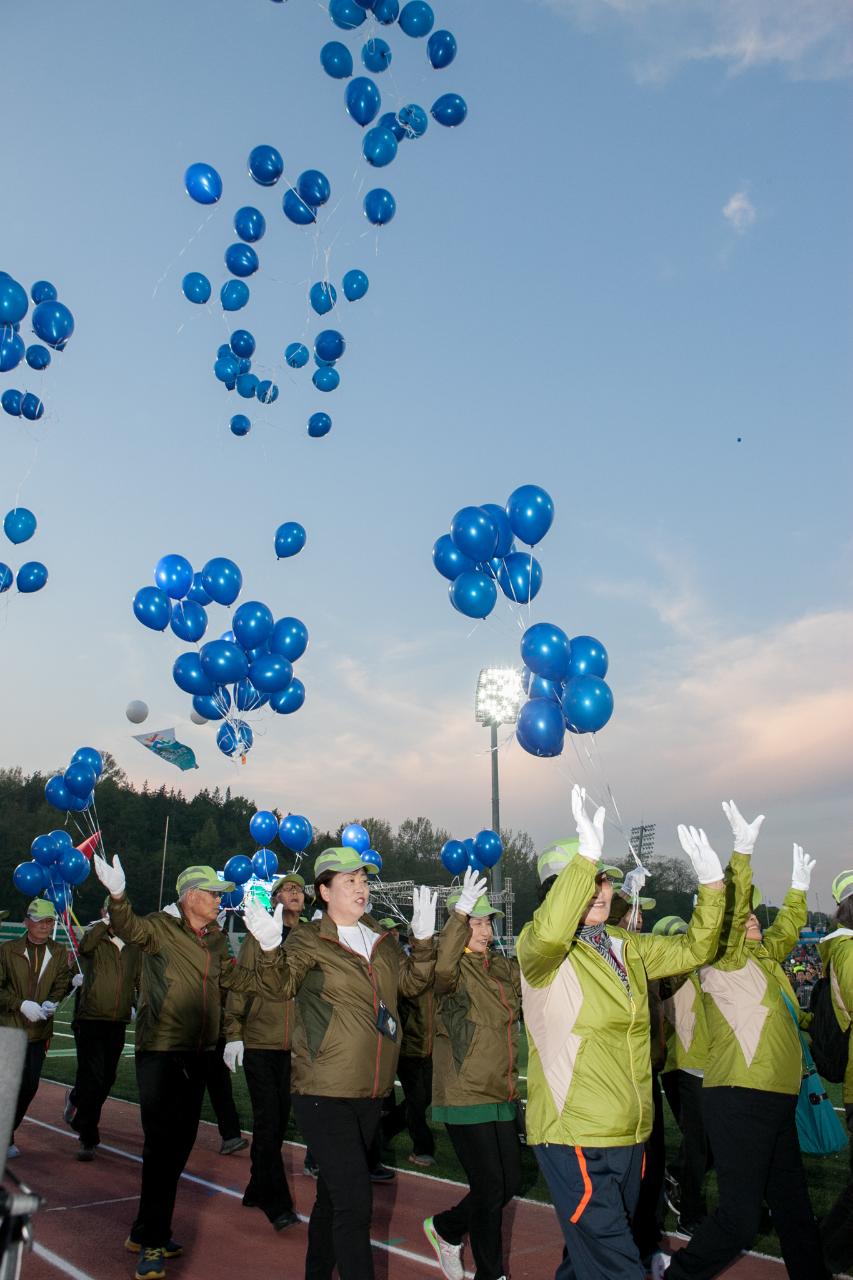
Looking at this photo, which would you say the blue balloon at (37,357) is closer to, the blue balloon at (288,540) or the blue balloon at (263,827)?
the blue balloon at (288,540)

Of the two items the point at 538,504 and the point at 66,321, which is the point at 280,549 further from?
the point at 538,504

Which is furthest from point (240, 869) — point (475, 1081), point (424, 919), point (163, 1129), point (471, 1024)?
point (424, 919)

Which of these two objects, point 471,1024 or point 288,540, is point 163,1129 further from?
point 288,540

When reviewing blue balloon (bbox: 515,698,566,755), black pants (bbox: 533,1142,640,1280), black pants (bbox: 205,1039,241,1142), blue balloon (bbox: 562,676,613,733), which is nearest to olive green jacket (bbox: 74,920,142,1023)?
black pants (bbox: 205,1039,241,1142)

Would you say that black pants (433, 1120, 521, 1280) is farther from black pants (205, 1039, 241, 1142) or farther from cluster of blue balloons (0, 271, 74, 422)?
cluster of blue balloons (0, 271, 74, 422)

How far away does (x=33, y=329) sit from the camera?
384 inches

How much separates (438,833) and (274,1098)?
257 feet

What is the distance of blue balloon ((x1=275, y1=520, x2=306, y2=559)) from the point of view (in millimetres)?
11875

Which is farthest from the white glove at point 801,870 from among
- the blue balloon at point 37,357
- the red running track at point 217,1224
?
the blue balloon at point 37,357

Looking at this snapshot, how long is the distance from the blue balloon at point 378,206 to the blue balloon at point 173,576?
425cm

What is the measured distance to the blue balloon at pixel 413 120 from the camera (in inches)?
383

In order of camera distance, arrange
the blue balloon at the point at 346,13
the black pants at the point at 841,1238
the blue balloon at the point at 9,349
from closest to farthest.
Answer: the black pants at the point at 841,1238
the blue balloon at the point at 346,13
the blue balloon at the point at 9,349

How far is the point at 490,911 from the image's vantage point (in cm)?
550

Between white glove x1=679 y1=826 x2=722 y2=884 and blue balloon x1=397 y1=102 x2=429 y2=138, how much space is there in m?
8.39
